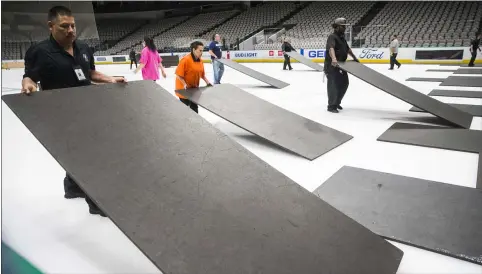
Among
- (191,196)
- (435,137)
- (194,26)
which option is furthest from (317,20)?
(191,196)

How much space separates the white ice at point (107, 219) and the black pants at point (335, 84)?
229mm

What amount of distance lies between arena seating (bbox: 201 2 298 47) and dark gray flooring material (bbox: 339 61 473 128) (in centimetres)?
1824

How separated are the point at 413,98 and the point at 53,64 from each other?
14.0ft

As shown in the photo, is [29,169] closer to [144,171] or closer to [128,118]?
[128,118]

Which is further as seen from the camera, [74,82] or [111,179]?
[74,82]

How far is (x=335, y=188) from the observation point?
285cm

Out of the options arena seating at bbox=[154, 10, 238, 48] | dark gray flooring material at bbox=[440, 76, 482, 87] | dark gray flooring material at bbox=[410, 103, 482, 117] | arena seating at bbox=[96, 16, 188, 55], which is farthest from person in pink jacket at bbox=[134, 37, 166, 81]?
arena seating at bbox=[96, 16, 188, 55]

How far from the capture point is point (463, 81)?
28.0ft

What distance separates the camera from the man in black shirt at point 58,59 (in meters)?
2.28

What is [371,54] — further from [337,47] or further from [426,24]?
[337,47]

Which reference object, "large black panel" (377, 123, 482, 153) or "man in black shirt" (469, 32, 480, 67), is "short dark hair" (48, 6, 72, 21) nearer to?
"large black panel" (377, 123, 482, 153)

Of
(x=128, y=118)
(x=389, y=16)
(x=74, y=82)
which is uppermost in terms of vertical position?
A: (x=389, y=16)

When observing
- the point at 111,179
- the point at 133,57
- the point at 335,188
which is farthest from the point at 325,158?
the point at 133,57

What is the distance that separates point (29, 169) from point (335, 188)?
313 centimetres
